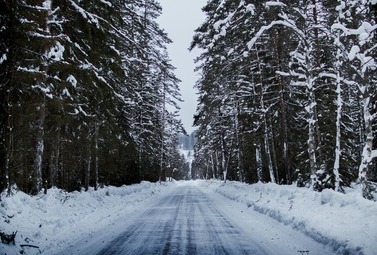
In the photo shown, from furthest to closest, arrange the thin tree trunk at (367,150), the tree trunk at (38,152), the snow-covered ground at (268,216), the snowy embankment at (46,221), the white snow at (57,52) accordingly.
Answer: the tree trunk at (38,152) → the white snow at (57,52) → the thin tree trunk at (367,150) → the snowy embankment at (46,221) → the snow-covered ground at (268,216)

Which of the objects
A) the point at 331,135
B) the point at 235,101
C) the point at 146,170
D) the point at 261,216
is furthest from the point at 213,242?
the point at 146,170

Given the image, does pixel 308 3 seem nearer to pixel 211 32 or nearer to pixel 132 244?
pixel 211 32

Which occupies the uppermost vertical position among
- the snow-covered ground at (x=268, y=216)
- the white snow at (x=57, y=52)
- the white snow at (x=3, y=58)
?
the white snow at (x=57, y=52)

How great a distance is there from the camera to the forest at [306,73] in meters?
11.1

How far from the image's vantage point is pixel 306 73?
14.0m

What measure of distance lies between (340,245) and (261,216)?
5064 mm

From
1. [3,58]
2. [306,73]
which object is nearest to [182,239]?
[3,58]

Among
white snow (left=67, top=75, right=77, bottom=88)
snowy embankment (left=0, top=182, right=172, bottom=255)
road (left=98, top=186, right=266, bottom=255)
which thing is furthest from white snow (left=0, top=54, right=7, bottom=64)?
white snow (left=67, top=75, right=77, bottom=88)

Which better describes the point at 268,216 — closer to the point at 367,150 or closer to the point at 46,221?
the point at 367,150

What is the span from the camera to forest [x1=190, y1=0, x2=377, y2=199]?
36.4 feet

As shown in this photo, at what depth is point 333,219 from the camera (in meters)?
7.46

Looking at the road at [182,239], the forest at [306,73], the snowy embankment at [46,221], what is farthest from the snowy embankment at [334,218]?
the snowy embankment at [46,221]

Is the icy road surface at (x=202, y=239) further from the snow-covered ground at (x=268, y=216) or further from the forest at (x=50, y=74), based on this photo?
the forest at (x=50, y=74)

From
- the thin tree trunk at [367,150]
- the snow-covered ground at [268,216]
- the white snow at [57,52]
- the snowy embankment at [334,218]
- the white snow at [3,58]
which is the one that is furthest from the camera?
the white snow at [57,52]
